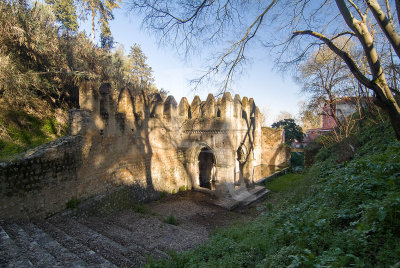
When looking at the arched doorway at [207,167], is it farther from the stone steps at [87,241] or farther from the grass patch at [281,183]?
the stone steps at [87,241]

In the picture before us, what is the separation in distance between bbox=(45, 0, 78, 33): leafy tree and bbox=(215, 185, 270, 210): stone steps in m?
16.8

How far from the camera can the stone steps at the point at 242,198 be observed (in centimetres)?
966

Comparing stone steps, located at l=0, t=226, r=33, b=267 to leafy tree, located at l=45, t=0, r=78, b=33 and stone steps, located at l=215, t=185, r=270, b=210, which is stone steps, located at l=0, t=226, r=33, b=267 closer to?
stone steps, located at l=215, t=185, r=270, b=210

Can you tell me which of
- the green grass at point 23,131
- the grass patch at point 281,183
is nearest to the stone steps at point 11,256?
the green grass at point 23,131

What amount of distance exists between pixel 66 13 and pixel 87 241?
59.6 feet

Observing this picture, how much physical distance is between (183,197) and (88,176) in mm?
4823

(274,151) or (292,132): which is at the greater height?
(292,132)

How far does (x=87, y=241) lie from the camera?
16.4ft

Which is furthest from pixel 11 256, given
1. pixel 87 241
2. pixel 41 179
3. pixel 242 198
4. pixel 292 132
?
pixel 292 132

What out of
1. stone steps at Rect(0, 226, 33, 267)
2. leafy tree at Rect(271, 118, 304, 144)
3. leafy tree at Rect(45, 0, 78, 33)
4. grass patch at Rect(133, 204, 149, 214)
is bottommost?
grass patch at Rect(133, 204, 149, 214)

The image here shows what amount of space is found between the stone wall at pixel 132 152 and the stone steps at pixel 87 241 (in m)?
0.87

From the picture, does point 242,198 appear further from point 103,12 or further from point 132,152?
point 103,12

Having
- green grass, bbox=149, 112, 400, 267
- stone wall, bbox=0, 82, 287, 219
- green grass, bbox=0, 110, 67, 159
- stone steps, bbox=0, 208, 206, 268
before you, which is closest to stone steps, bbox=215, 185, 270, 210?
stone wall, bbox=0, 82, 287, 219

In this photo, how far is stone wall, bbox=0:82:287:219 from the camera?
5.91m
